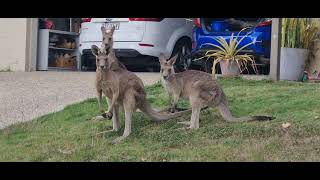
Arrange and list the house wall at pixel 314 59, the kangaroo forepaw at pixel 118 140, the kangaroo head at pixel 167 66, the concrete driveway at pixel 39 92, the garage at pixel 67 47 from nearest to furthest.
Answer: the kangaroo forepaw at pixel 118 140 → the kangaroo head at pixel 167 66 → the concrete driveway at pixel 39 92 → the house wall at pixel 314 59 → the garage at pixel 67 47

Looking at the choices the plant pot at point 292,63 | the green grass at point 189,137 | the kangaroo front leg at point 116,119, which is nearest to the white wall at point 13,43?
the green grass at point 189,137

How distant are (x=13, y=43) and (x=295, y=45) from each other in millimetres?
7908

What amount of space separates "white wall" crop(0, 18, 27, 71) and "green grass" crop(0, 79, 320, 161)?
23.3 feet

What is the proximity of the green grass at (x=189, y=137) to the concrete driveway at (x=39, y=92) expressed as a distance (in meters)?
0.68

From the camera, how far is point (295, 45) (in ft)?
41.3

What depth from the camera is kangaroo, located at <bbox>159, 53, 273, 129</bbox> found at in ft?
27.0

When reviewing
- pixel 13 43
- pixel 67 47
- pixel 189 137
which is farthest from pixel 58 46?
pixel 189 137

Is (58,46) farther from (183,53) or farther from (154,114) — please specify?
(154,114)

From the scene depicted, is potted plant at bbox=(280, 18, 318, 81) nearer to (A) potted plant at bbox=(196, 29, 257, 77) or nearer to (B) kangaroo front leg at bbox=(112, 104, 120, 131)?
(A) potted plant at bbox=(196, 29, 257, 77)

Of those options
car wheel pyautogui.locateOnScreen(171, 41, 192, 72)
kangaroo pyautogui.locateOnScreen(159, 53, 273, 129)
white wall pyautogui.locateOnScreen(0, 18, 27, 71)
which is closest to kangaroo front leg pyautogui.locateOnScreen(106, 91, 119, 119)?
kangaroo pyautogui.locateOnScreen(159, 53, 273, 129)

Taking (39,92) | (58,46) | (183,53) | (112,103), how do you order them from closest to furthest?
1. (112,103)
2. (39,92)
3. (183,53)
4. (58,46)

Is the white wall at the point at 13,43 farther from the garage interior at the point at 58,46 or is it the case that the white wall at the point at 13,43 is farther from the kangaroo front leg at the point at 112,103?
the kangaroo front leg at the point at 112,103

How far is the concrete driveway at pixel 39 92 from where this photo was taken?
10430 mm

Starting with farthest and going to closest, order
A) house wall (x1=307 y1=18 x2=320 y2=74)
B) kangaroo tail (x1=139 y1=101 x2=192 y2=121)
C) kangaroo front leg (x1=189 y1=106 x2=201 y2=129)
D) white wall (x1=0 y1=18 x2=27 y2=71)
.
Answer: white wall (x1=0 y1=18 x2=27 y2=71) < house wall (x1=307 y1=18 x2=320 y2=74) < kangaroo tail (x1=139 y1=101 x2=192 y2=121) < kangaroo front leg (x1=189 y1=106 x2=201 y2=129)
